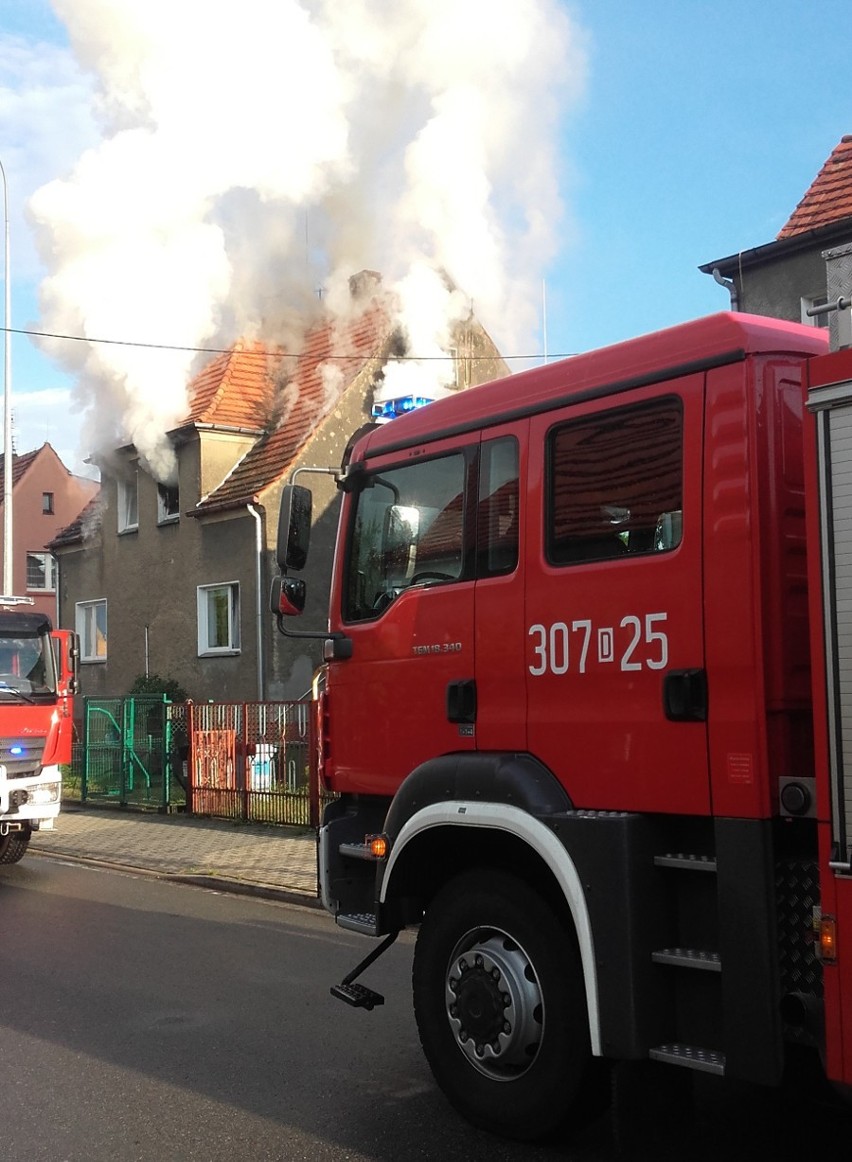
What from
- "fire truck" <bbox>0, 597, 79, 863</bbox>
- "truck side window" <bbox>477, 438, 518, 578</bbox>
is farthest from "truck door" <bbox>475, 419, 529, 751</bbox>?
"fire truck" <bbox>0, 597, 79, 863</bbox>

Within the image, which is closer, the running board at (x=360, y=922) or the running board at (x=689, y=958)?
the running board at (x=689, y=958)

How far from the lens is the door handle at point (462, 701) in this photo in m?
4.80

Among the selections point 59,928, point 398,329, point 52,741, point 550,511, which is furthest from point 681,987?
point 398,329

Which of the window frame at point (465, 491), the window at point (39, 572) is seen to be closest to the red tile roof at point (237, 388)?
the window frame at point (465, 491)

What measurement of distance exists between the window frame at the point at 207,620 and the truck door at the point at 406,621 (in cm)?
1660

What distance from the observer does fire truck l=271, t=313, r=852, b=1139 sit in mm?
3664

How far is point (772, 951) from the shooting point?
3.66 metres

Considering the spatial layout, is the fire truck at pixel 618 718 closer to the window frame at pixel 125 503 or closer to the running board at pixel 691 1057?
the running board at pixel 691 1057

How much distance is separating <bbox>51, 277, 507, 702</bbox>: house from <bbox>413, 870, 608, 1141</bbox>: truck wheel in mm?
16041

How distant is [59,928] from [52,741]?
3578 millimetres

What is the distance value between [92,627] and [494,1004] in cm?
2333

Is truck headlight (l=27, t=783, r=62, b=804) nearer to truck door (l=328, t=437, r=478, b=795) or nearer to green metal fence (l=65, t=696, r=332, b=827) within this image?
green metal fence (l=65, t=696, r=332, b=827)

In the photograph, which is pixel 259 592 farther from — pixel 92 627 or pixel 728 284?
pixel 728 284

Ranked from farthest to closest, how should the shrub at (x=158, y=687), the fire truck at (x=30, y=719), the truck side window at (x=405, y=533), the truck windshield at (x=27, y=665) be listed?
the shrub at (x=158, y=687)
the truck windshield at (x=27, y=665)
the fire truck at (x=30, y=719)
the truck side window at (x=405, y=533)
